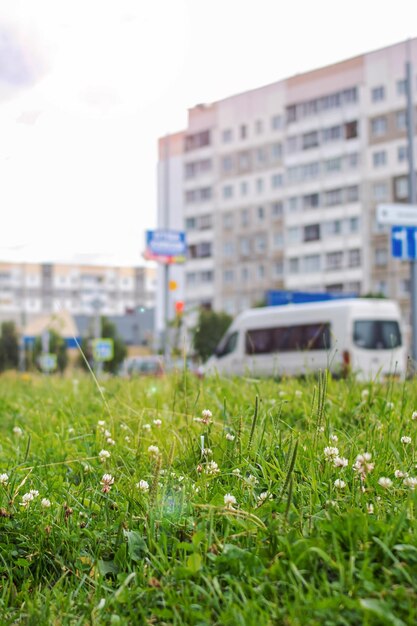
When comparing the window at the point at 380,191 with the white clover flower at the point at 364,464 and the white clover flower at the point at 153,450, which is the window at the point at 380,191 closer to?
the white clover flower at the point at 153,450

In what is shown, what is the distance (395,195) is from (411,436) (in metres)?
74.4

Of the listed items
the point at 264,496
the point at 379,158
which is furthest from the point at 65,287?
the point at 264,496

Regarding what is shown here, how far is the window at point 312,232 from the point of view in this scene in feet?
273

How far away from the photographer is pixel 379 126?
3063 inches

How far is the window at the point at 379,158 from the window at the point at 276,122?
39.1 feet

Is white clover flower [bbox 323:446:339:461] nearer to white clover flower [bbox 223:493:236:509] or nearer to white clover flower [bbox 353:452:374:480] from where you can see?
white clover flower [bbox 353:452:374:480]

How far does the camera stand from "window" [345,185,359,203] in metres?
79.3

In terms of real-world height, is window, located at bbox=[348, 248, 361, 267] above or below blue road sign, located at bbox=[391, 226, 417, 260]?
above

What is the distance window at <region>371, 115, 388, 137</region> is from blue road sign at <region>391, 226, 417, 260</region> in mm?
62914

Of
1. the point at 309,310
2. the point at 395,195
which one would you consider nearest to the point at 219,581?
the point at 309,310

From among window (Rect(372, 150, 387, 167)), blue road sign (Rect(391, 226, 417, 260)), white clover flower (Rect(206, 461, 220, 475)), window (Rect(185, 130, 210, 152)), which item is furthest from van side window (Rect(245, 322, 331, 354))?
window (Rect(185, 130, 210, 152))

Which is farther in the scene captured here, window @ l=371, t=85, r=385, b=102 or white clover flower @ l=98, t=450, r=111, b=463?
window @ l=371, t=85, r=385, b=102

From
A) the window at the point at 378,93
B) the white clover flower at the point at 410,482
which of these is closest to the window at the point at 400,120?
the window at the point at 378,93

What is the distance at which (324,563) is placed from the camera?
2.76m
